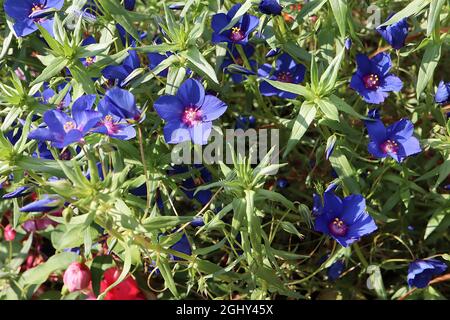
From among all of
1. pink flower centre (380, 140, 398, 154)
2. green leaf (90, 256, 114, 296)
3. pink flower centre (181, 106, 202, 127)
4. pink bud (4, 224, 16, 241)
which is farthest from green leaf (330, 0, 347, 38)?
pink bud (4, 224, 16, 241)

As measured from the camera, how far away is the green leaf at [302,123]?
186 cm

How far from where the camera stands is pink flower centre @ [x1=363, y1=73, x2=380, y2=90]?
2.10 meters

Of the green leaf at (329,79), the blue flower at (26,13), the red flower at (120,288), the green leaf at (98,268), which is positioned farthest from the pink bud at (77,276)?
the green leaf at (329,79)

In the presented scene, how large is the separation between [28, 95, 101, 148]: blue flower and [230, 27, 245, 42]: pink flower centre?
21.0 inches

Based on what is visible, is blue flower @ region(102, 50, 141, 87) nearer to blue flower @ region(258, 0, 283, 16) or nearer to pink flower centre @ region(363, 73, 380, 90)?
blue flower @ region(258, 0, 283, 16)

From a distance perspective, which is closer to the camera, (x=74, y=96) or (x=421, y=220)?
(x=74, y=96)

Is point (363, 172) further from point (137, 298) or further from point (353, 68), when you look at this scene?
point (137, 298)

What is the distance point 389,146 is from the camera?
2.04m

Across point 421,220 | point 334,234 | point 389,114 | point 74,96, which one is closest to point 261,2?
point 74,96

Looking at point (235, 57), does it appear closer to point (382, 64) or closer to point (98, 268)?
point (382, 64)

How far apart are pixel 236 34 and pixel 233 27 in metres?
0.03
